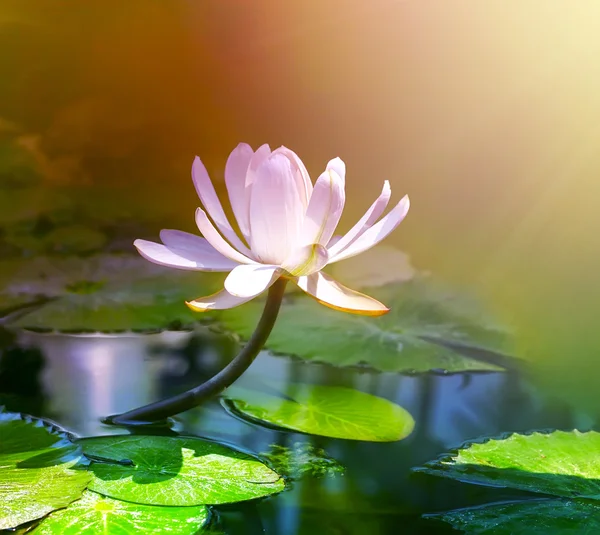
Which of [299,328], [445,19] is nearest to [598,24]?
[445,19]

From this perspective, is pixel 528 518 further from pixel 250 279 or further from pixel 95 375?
pixel 95 375

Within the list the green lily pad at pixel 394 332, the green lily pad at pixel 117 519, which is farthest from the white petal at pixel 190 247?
the green lily pad at pixel 394 332

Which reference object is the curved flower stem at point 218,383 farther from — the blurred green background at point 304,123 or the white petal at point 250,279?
the blurred green background at point 304,123

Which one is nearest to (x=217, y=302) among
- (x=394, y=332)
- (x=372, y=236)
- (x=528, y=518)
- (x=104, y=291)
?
(x=372, y=236)

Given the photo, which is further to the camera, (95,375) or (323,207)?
(95,375)

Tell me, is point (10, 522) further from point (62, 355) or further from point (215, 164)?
point (215, 164)
